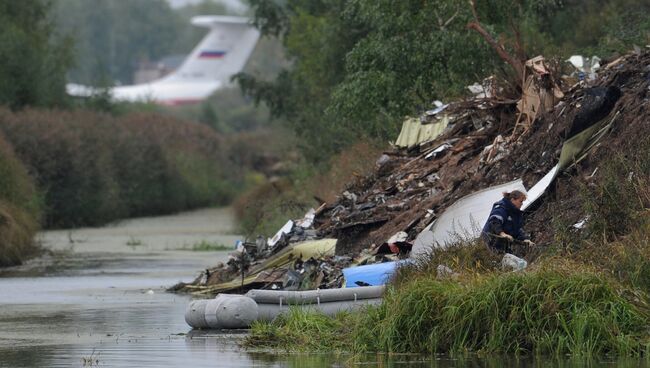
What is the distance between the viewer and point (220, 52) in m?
119

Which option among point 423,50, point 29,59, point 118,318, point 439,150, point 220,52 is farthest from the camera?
point 220,52

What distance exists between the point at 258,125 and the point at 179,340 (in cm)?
10015

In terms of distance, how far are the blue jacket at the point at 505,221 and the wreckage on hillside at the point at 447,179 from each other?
360mm

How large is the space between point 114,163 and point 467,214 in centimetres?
3997

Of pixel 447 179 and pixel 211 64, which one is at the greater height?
pixel 447 179

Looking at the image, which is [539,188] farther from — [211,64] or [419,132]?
[211,64]

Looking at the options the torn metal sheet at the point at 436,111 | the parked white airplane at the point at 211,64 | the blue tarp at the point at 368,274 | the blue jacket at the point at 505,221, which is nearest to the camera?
the blue jacket at the point at 505,221

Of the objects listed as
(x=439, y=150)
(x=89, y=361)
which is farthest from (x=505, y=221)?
(x=439, y=150)

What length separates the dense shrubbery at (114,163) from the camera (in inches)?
2002

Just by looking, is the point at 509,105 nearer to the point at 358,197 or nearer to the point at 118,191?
the point at 358,197

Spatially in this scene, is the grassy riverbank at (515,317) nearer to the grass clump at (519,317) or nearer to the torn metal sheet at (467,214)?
the grass clump at (519,317)

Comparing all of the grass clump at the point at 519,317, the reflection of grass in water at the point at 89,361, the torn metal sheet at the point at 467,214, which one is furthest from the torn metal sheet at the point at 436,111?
the reflection of grass in water at the point at 89,361

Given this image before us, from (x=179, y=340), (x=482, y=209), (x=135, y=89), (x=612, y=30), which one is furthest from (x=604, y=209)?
(x=135, y=89)

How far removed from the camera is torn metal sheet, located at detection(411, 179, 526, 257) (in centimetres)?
2047
